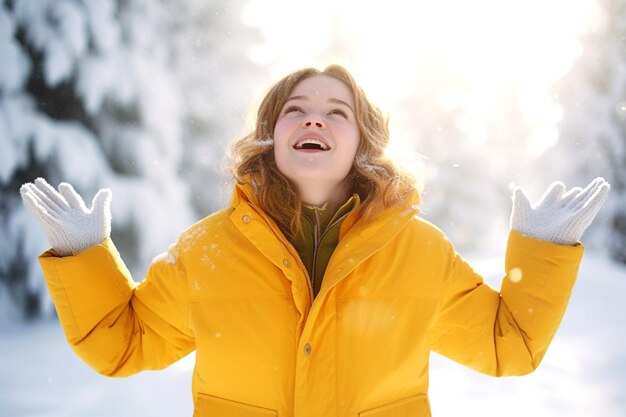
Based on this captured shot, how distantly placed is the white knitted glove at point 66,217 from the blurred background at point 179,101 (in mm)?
610

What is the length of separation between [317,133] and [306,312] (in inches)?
25.9

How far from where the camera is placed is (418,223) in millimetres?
1898

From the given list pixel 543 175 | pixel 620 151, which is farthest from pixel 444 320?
pixel 543 175

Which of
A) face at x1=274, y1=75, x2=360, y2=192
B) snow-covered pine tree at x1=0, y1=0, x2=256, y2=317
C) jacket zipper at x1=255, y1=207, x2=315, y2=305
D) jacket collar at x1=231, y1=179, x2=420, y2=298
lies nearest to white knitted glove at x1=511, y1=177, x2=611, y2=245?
jacket collar at x1=231, y1=179, x2=420, y2=298

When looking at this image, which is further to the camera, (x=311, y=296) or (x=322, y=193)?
(x=322, y=193)

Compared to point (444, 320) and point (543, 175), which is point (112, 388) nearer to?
point (444, 320)

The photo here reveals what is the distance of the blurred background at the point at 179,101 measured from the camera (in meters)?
5.31

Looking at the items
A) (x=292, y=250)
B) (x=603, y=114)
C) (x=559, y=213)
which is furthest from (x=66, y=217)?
(x=603, y=114)

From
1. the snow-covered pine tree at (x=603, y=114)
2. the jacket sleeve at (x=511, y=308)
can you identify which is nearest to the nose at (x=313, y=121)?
the jacket sleeve at (x=511, y=308)

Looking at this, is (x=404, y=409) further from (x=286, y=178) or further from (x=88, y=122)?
(x=88, y=122)

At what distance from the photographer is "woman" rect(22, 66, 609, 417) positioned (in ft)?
5.36

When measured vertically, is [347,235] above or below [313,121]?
below

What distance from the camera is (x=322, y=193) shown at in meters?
2.02

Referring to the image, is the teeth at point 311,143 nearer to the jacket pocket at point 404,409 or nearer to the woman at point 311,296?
the woman at point 311,296
